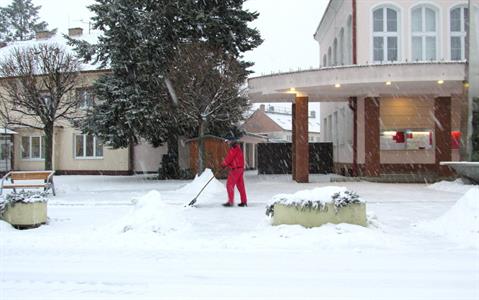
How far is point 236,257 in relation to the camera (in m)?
7.38

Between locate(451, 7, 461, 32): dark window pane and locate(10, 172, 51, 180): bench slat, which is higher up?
locate(451, 7, 461, 32): dark window pane

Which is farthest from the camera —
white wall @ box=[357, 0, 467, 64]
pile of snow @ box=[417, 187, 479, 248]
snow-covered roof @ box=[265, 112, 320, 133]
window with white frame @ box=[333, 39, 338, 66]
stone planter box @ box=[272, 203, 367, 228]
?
snow-covered roof @ box=[265, 112, 320, 133]

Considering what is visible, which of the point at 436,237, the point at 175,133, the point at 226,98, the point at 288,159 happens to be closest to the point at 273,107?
the point at 288,159

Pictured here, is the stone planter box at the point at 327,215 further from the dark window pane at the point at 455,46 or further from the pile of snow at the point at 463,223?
the dark window pane at the point at 455,46

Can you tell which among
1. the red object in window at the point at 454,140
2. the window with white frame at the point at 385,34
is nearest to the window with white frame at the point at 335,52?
the window with white frame at the point at 385,34

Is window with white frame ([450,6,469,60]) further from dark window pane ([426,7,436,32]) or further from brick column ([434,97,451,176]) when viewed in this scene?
brick column ([434,97,451,176])

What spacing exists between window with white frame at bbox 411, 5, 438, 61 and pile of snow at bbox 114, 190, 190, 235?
1693 cm

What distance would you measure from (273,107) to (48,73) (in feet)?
215

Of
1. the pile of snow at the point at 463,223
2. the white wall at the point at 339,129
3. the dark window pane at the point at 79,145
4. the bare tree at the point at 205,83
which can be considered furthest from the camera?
the dark window pane at the point at 79,145

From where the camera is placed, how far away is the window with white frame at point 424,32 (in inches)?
899

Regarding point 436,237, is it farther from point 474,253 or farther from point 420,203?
point 420,203

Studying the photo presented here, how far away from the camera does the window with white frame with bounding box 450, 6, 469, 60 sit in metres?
22.7

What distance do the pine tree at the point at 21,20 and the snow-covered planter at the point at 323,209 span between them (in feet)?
→ 207

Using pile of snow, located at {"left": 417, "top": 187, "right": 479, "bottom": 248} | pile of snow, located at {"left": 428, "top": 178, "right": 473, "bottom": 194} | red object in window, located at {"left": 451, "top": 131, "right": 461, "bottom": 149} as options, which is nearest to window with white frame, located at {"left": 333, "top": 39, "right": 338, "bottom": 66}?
red object in window, located at {"left": 451, "top": 131, "right": 461, "bottom": 149}
